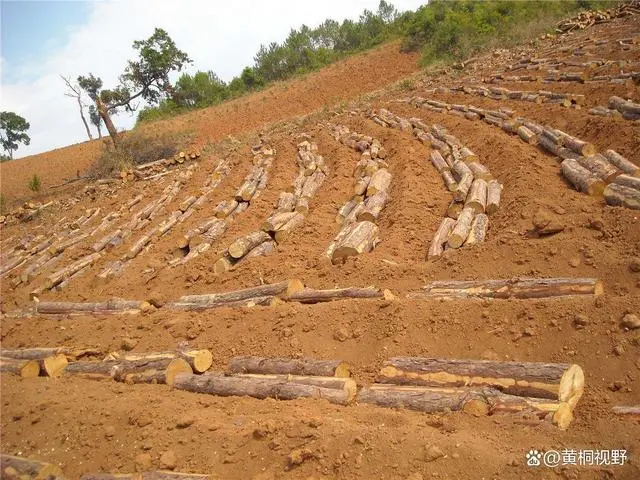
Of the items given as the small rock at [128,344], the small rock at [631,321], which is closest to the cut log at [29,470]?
the small rock at [128,344]

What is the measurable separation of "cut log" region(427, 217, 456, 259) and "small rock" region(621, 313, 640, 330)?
246cm

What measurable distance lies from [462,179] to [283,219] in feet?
10.9

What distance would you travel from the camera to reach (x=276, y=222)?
7844 mm

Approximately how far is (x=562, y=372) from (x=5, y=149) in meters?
47.6

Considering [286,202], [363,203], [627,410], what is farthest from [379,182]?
[627,410]

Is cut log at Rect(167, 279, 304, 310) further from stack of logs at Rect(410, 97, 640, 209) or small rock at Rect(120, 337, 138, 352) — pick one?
stack of logs at Rect(410, 97, 640, 209)

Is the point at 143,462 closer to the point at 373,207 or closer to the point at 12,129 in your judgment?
the point at 373,207

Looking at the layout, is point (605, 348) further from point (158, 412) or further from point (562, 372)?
point (158, 412)

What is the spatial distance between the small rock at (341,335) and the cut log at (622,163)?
15.7 ft

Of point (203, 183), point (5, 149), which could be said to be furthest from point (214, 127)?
point (5, 149)

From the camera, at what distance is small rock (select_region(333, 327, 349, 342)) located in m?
4.76

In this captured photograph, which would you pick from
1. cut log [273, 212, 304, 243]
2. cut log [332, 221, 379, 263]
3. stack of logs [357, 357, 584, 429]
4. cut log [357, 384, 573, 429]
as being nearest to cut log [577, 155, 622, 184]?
cut log [332, 221, 379, 263]

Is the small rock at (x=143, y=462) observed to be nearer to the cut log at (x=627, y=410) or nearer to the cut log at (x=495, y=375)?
the cut log at (x=495, y=375)

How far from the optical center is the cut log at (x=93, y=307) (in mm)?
6645
